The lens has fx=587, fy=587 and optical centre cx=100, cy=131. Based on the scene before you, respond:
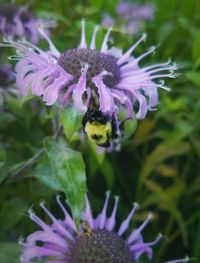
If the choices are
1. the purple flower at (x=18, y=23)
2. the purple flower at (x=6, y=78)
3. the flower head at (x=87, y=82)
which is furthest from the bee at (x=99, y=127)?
the purple flower at (x=18, y=23)

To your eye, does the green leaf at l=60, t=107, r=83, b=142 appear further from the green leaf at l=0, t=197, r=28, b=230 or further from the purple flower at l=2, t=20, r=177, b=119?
the green leaf at l=0, t=197, r=28, b=230

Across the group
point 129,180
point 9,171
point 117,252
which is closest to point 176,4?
point 129,180

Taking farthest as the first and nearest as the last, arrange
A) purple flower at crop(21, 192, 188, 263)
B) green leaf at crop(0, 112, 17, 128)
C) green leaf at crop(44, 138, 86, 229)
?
1. green leaf at crop(0, 112, 17, 128)
2. purple flower at crop(21, 192, 188, 263)
3. green leaf at crop(44, 138, 86, 229)

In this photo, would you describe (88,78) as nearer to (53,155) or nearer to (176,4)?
(53,155)

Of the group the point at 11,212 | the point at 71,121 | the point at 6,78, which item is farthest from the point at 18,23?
the point at 71,121

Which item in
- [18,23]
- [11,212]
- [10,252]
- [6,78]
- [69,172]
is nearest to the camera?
[69,172]

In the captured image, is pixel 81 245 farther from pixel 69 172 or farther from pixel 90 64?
pixel 90 64

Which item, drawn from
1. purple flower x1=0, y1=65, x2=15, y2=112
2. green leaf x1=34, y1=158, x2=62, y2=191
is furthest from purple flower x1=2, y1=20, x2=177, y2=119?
purple flower x1=0, y1=65, x2=15, y2=112
